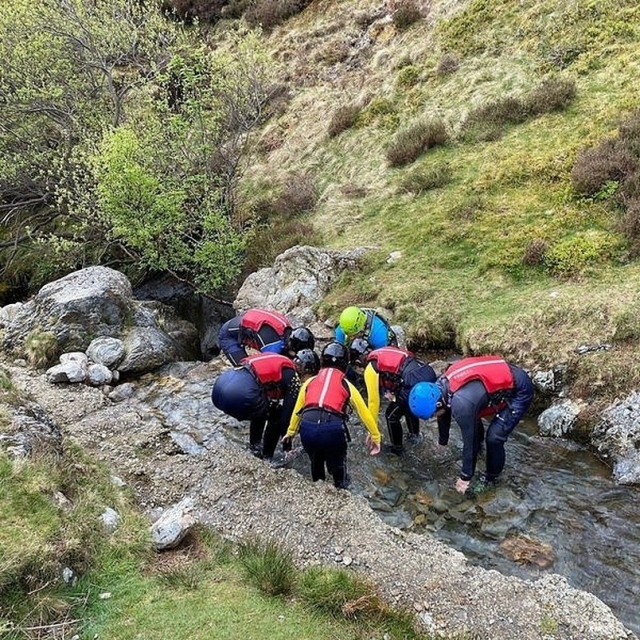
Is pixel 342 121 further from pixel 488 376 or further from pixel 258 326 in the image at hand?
pixel 488 376

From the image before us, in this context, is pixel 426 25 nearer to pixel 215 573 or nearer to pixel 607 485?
pixel 607 485

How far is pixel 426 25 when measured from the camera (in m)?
24.4

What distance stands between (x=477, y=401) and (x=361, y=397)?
1950 mm

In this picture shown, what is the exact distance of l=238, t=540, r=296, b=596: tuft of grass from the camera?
6.23 m

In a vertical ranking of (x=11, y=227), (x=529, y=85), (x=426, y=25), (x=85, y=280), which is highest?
(x=426, y=25)

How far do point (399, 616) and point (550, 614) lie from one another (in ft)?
5.99

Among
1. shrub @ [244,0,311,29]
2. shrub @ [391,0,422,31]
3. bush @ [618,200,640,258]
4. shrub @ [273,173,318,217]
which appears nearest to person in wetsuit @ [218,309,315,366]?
bush @ [618,200,640,258]

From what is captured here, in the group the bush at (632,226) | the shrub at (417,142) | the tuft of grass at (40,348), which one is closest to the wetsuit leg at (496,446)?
the bush at (632,226)

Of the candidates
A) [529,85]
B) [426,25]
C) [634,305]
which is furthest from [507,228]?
[426,25]

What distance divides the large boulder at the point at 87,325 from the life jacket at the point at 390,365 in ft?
23.7

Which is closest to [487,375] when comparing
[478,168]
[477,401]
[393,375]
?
[477,401]

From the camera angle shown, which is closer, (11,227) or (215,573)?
(215,573)

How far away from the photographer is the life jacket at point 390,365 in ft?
29.8

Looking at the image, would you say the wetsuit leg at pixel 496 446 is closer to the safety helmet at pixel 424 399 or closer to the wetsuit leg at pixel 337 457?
the safety helmet at pixel 424 399
